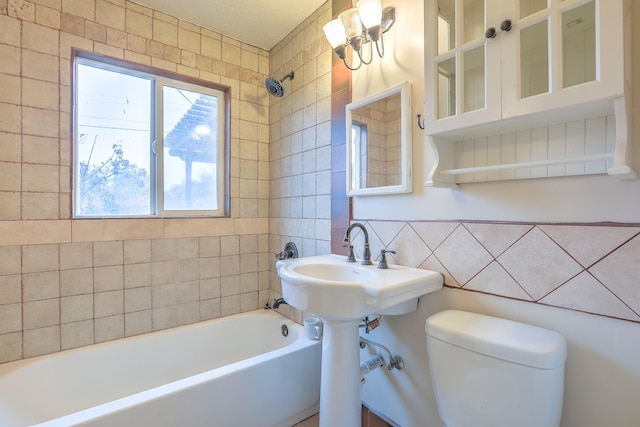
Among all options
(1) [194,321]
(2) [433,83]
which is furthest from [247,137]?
(2) [433,83]

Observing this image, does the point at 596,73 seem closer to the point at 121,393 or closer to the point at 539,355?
the point at 539,355

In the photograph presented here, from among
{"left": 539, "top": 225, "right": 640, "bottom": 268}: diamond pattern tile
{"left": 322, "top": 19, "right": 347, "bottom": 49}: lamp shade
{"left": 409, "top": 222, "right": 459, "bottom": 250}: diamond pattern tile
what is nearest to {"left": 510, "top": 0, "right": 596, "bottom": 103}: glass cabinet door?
{"left": 539, "top": 225, "right": 640, "bottom": 268}: diamond pattern tile

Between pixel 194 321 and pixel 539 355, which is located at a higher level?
pixel 539 355

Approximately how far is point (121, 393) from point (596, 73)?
8.28 feet

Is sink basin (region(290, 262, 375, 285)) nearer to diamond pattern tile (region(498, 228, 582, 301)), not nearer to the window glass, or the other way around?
diamond pattern tile (region(498, 228, 582, 301))

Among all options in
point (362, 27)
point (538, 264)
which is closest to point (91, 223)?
point (362, 27)

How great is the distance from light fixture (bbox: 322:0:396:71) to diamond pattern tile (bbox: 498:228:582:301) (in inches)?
40.9

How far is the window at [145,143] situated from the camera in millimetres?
1792

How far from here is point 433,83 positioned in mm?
1111

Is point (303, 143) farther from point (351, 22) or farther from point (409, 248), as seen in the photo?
point (409, 248)

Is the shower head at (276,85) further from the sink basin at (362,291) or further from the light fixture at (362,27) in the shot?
the sink basin at (362,291)

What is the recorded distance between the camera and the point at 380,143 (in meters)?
1.49

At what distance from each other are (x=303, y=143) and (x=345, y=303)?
4.17 ft

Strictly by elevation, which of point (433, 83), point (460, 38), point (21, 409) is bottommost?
point (21, 409)
